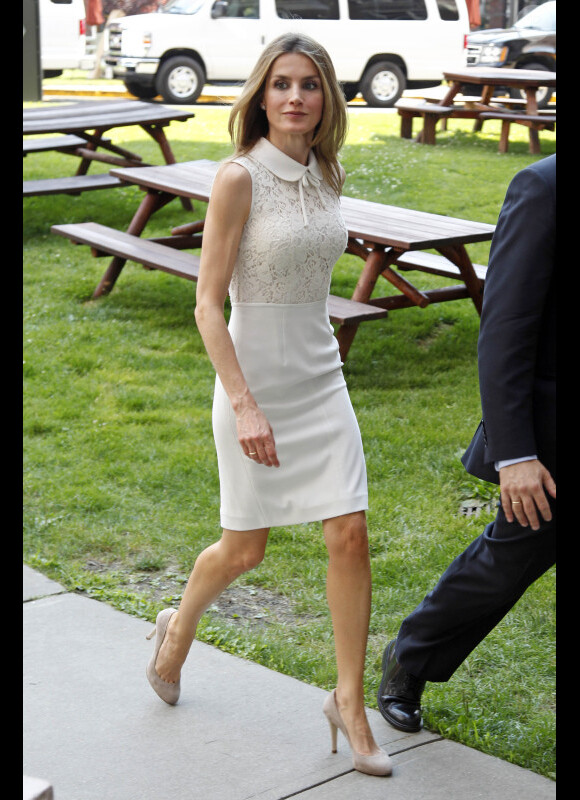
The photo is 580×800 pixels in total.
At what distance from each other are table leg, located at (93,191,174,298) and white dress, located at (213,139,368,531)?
19.4 ft

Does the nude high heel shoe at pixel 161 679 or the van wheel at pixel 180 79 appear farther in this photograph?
the van wheel at pixel 180 79

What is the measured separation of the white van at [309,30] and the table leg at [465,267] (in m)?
13.6

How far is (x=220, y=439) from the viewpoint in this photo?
3.28 meters

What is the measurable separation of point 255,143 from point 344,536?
1.16 meters

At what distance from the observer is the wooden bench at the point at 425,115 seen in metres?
14.0

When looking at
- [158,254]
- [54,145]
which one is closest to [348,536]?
[158,254]

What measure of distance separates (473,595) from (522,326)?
800 millimetres

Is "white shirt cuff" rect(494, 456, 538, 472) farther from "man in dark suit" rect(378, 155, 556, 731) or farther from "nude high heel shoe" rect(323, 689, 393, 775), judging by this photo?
"nude high heel shoe" rect(323, 689, 393, 775)

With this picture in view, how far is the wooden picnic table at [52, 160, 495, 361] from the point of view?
6836 millimetres

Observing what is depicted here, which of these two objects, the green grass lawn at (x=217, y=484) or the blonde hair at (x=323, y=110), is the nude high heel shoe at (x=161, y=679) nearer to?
the green grass lawn at (x=217, y=484)

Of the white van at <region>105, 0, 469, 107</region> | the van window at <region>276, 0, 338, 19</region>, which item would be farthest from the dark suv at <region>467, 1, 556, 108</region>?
the van window at <region>276, 0, 338, 19</region>

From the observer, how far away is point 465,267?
748cm

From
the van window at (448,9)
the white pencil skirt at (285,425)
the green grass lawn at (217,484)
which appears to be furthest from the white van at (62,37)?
the white pencil skirt at (285,425)

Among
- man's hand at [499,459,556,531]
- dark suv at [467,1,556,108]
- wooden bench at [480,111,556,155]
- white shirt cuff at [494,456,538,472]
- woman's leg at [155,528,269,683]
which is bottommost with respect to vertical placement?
woman's leg at [155,528,269,683]
